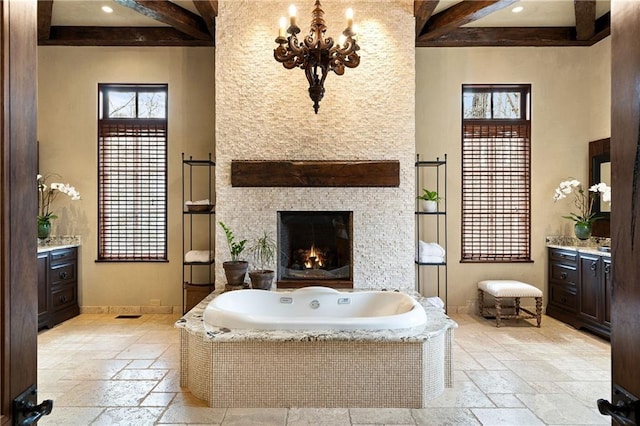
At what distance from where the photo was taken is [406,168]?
4.54 metres

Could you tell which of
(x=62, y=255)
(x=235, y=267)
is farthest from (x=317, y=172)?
(x=62, y=255)

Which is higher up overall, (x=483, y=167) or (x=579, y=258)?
(x=483, y=167)

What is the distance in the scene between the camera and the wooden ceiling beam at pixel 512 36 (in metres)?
5.21

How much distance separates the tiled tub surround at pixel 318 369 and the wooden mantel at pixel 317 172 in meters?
2.04

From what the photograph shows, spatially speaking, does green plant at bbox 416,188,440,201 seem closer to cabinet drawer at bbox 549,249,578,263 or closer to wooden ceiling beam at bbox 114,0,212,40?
cabinet drawer at bbox 549,249,578,263

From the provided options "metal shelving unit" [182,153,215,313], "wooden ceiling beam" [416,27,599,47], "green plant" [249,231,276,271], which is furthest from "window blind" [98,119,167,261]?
Answer: "wooden ceiling beam" [416,27,599,47]

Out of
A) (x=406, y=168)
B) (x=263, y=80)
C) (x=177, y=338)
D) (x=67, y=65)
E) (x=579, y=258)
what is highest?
(x=67, y=65)

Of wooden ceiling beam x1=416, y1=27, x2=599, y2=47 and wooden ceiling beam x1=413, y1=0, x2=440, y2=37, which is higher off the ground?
wooden ceiling beam x1=416, y1=27, x2=599, y2=47

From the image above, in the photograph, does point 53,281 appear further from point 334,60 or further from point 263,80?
point 334,60

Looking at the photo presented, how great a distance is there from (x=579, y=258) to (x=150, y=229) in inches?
207

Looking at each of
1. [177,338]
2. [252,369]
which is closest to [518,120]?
[252,369]

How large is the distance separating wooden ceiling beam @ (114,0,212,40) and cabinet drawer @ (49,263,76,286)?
3.09m

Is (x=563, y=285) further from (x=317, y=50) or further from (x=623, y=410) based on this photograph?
(x=623, y=410)

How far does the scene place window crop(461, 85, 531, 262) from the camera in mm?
5348
